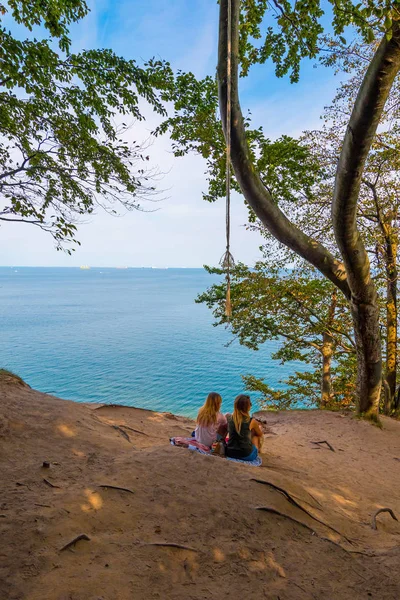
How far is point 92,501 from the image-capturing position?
130 inches

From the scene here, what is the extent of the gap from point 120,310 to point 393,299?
6643 centimetres

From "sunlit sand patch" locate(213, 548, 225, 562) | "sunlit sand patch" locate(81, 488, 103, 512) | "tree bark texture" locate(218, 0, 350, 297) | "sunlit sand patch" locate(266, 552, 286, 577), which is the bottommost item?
"sunlit sand patch" locate(266, 552, 286, 577)

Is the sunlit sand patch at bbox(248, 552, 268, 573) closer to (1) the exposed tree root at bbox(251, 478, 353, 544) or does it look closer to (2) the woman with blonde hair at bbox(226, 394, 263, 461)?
(1) the exposed tree root at bbox(251, 478, 353, 544)

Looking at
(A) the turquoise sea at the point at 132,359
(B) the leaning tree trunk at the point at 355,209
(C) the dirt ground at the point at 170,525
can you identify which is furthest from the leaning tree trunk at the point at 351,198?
(A) the turquoise sea at the point at 132,359

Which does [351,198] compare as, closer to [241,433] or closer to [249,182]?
[249,182]

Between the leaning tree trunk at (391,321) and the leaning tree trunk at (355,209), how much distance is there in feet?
11.1

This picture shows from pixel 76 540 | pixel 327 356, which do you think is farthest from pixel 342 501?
pixel 327 356

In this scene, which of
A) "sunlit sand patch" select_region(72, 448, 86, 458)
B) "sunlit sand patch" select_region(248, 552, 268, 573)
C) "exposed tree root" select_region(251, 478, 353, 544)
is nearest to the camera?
"sunlit sand patch" select_region(248, 552, 268, 573)

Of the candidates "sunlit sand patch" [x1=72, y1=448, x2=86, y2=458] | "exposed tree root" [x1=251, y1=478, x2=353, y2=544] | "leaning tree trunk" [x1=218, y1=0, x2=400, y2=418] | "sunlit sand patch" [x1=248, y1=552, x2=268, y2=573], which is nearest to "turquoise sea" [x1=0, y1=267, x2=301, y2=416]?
"leaning tree trunk" [x1=218, y1=0, x2=400, y2=418]

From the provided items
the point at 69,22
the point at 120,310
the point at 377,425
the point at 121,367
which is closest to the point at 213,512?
the point at 377,425

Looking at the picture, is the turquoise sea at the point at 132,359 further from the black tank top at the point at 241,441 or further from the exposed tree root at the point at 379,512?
the exposed tree root at the point at 379,512

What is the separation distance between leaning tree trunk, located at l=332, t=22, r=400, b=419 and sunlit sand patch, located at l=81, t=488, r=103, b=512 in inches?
239

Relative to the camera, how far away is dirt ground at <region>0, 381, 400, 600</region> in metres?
2.45

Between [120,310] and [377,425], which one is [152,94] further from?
[120,310]
